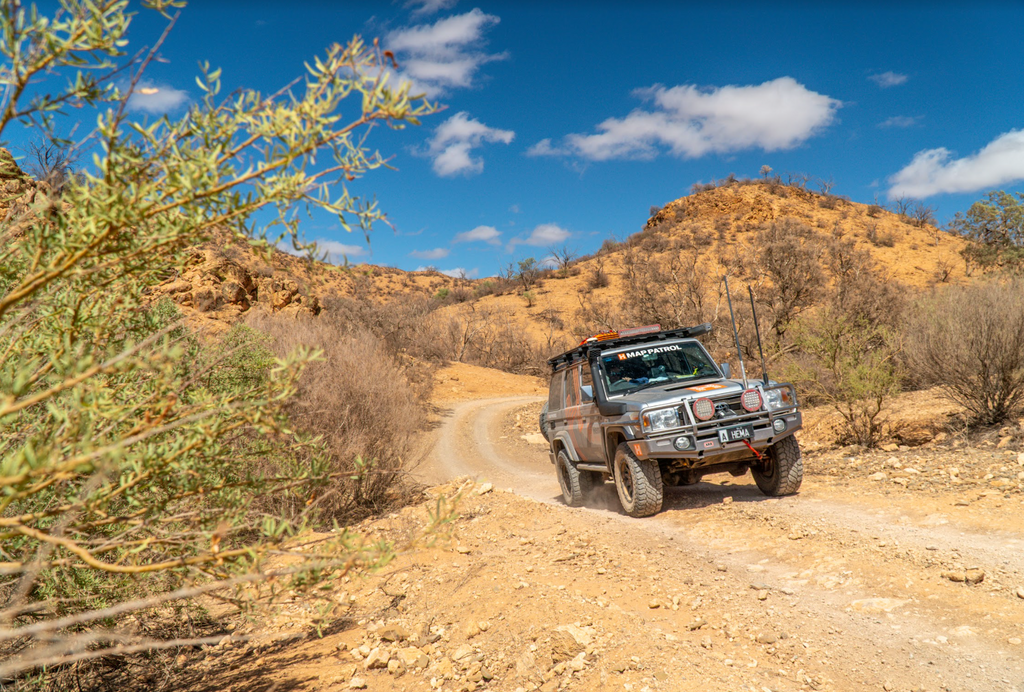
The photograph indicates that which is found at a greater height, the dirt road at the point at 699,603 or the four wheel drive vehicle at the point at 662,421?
the four wheel drive vehicle at the point at 662,421

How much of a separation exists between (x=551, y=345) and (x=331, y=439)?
24.1 metres

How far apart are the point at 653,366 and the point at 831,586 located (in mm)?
3821

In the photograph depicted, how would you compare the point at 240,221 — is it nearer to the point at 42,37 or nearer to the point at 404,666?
the point at 42,37

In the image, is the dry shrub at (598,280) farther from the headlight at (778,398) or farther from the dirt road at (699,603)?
the headlight at (778,398)

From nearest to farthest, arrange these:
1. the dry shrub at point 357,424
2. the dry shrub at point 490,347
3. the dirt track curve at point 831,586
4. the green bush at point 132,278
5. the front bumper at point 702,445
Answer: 1. the green bush at point 132,278
2. the dirt track curve at point 831,586
3. the front bumper at point 702,445
4. the dry shrub at point 357,424
5. the dry shrub at point 490,347

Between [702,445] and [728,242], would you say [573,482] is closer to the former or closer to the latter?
[702,445]

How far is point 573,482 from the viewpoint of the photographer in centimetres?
882

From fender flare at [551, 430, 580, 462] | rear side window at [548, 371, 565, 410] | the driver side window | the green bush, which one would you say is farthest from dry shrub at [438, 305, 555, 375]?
the green bush

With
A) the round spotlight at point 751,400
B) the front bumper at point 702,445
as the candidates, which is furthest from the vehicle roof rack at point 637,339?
the front bumper at point 702,445

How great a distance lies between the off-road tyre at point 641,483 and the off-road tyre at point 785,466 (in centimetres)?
143

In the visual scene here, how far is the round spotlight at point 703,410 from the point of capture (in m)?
6.75

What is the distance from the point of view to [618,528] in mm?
6801

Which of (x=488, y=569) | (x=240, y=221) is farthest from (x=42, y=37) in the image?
(x=488, y=569)

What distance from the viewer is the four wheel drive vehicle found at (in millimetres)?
6762
